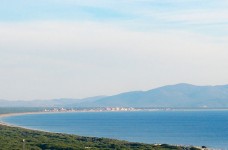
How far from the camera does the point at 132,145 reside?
78.1m

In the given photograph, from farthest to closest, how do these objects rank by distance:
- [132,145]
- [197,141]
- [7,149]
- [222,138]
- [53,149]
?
[222,138] → [197,141] → [132,145] → [53,149] → [7,149]

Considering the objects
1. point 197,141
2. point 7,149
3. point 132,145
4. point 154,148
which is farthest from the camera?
point 197,141

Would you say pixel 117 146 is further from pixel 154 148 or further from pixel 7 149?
pixel 7 149

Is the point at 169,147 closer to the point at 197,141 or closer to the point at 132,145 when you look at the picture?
the point at 132,145

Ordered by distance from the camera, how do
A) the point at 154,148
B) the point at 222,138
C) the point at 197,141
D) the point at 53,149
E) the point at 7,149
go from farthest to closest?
1. the point at 222,138
2. the point at 197,141
3. the point at 154,148
4. the point at 53,149
5. the point at 7,149

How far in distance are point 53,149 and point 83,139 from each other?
22232mm

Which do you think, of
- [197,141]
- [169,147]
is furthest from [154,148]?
[197,141]

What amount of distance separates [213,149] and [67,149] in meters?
26.1

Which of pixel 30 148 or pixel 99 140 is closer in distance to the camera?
pixel 30 148

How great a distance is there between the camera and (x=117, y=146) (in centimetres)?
7369

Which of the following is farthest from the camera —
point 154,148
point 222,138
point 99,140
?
point 222,138

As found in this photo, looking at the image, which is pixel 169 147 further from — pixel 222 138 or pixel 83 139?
pixel 222 138

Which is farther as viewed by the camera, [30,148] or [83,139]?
[83,139]

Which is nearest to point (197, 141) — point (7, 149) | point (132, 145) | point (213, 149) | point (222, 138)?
Result: point (222, 138)
